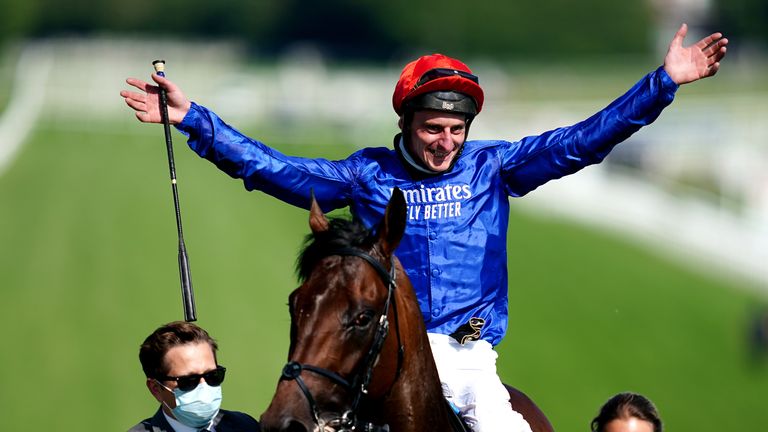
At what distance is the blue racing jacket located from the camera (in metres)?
4.61

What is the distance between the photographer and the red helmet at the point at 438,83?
4.68 meters

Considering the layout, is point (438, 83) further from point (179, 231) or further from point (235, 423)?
point (235, 423)

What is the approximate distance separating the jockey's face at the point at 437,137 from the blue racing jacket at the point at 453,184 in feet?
0.24

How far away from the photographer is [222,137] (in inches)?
183

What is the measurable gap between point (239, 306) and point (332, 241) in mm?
17205

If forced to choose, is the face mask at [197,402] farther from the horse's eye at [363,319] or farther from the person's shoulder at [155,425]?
the horse's eye at [363,319]

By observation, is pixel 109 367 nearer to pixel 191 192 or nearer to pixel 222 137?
pixel 191 192

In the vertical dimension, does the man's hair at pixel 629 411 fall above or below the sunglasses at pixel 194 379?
below

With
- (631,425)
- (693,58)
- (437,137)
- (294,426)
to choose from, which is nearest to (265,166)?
(437,137)

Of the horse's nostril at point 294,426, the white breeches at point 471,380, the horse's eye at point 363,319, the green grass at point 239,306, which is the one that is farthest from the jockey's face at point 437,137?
the green grass at point 239,306

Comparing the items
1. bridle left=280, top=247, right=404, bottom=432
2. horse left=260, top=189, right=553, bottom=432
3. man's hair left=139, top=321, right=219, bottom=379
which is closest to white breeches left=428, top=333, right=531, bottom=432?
horse left=260, top=189, right=553, bottom=432

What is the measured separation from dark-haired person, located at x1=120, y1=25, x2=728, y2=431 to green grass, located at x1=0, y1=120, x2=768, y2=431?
39.2 ft

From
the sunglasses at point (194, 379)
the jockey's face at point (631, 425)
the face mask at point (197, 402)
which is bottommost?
the jockey's face at point (631, 425)

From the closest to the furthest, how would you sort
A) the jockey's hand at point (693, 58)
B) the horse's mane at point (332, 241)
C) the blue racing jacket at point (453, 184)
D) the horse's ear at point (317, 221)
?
1. the horse's mane at point (332, 241)
2. the horse's ear at point (317, 221)
3. the blue racing jacket at point (453, 184)
4. the jockey's hand at point (693, 58)
